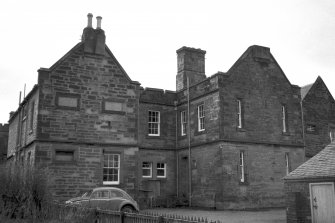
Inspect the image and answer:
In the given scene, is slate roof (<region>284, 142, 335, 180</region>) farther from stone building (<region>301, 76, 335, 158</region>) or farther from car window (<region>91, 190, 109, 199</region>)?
stone building (<region>301, 76, 335, 158</region>)

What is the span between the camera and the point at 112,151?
2514 centimetres

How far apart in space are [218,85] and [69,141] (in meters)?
9.90

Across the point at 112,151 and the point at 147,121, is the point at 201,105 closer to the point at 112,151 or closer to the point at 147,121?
the point at 147,121

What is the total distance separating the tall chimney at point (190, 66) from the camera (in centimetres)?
3186

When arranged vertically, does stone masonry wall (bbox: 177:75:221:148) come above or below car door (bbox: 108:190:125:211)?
above

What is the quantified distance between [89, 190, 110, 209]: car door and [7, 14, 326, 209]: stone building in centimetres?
508

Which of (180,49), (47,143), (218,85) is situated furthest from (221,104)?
(47,143)

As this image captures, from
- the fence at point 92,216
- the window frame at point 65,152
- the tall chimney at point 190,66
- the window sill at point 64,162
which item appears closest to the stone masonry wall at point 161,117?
the tall chimney at point 190,66

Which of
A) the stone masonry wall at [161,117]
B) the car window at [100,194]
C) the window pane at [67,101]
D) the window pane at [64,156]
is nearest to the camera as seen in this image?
the car window at [100,194]

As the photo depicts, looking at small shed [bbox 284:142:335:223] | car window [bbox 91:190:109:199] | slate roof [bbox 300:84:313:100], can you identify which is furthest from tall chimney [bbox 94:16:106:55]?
slate roof [bbox 300:84:313:100]

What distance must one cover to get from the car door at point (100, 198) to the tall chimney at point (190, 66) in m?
14.3

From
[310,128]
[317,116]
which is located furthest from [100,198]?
[317,116]

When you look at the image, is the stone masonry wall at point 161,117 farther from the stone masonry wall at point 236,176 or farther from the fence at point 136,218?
the fence at point 136,218

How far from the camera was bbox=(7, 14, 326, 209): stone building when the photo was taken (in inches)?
944
